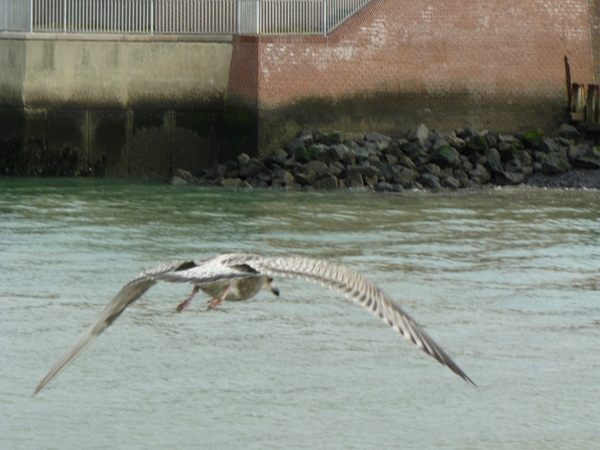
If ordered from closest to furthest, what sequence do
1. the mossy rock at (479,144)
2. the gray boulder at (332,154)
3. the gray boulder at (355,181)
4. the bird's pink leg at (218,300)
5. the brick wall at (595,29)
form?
1. the bird's pink leg at (218,300)
2. the gray boulder at (355,181)
3. the gray boulder at (332,154)
4. the mossy rock at (479,144)
5. the brick wall at (595,29)

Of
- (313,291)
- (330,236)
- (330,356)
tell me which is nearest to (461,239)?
(330,236)

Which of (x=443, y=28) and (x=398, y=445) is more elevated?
(x=443, y=28)

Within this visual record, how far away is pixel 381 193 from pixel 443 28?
5.62 m

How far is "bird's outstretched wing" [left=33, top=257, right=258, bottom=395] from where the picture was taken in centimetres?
571

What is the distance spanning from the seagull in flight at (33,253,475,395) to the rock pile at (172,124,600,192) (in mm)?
16659

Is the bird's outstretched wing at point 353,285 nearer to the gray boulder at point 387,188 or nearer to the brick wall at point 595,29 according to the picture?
the gray boulder at point 387,188

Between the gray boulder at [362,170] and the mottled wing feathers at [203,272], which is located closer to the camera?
the mottled wing feathers at [203,272]

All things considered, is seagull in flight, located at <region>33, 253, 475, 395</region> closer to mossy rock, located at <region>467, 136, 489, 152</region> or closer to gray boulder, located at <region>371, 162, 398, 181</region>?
gray boulder, located at <region>371, 162, 398, 181</region>

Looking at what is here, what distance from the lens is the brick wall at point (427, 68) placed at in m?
25.3

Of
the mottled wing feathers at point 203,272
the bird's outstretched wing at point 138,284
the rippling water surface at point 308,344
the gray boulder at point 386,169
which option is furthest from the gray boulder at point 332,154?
the bird's outstretched wing at point 138,284

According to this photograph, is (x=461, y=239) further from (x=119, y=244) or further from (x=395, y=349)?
(x=395, y=349)

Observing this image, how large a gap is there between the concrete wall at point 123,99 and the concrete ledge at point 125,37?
0.02 metres

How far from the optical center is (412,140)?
83.1 ft

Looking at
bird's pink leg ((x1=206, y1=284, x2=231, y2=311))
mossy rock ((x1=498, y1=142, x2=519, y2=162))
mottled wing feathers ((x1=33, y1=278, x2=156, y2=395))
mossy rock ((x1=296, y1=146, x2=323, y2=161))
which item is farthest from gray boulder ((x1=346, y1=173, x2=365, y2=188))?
mottled wing feathers ((x1=33, y1=278, x2=156, y2=395))
